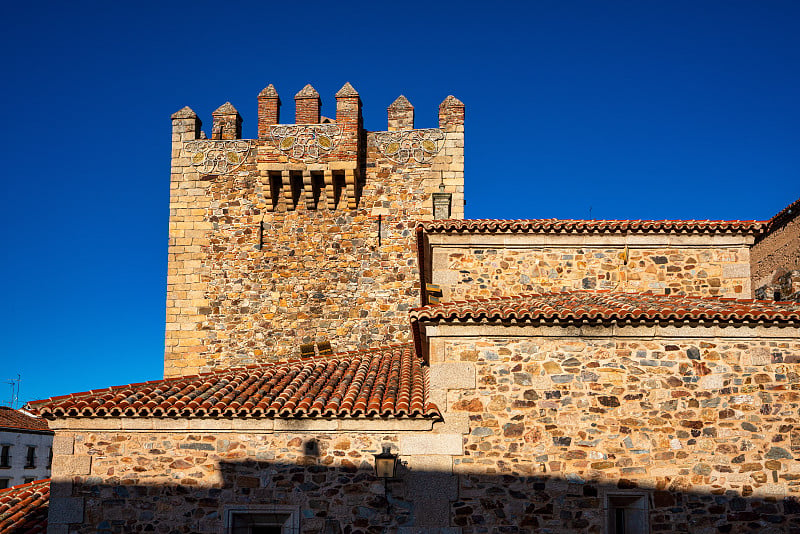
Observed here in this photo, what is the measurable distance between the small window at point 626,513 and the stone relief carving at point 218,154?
12.6 m

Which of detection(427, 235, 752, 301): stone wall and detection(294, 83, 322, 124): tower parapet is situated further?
detection(294, 83, 322, 124): tower parapet

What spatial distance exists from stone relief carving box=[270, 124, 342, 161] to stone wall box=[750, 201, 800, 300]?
10.5m

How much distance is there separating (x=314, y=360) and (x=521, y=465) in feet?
16.5

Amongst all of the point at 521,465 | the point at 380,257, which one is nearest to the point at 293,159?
the point at 380,257

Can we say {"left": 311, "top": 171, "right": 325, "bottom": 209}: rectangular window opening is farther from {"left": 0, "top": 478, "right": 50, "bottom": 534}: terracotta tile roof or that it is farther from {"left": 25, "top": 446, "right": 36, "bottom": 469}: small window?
{"left": 25, "top": 446, "right": 36, "bottom": 469}: small window

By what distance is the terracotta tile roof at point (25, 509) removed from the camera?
10516 mm

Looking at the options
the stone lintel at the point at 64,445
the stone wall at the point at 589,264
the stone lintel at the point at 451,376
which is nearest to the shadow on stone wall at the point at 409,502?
the stone lintel at the point at 64,445

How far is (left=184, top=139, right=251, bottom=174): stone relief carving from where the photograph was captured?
18953mm

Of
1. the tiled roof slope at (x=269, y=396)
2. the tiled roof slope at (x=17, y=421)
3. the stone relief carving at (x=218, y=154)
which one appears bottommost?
the tiled roof slope at (x=17, y=421)

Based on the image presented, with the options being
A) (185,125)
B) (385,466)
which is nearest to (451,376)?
(385,466)

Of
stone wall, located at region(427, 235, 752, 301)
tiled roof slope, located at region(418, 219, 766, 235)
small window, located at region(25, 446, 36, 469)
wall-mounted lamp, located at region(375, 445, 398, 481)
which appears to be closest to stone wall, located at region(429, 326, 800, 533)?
wall-mounted lamp, located at region(375, 445, 398, 481)

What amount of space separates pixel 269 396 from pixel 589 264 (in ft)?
20.3

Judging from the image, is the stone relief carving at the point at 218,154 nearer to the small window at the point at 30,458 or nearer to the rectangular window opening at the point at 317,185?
the rectangular window opening at the point at 317,185

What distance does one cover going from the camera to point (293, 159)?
59.7 ft
